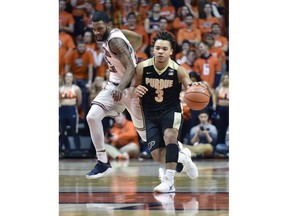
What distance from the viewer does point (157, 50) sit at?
976 centimetres

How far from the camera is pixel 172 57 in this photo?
17312 mm

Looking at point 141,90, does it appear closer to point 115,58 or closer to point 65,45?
point 115,58

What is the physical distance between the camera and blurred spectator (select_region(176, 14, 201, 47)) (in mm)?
17453

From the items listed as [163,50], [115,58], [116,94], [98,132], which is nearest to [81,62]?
[98,132]

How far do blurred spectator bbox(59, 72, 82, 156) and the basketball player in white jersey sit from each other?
6.28 meters

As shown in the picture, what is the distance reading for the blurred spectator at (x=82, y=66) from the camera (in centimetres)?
1745

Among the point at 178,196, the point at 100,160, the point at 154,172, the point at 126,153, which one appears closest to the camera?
the point at 178,196

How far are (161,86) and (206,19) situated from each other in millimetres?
8019

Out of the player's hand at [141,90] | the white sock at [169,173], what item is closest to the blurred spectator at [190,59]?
the player's hand at [141,90]

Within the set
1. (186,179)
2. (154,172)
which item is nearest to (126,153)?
(154,172)
